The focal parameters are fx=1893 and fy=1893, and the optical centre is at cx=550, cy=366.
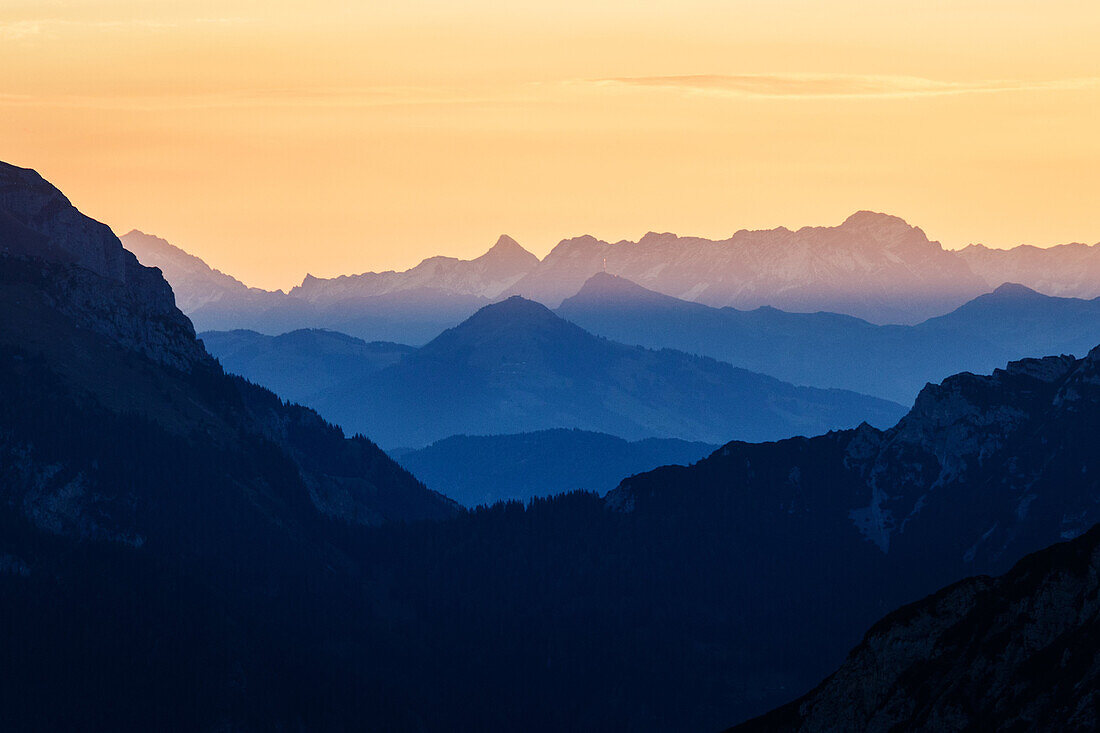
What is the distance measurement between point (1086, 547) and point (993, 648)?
11491 millimetres

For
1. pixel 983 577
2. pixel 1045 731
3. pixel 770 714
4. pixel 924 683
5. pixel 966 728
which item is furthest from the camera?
pixel 770 714

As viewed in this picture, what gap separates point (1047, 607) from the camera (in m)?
156

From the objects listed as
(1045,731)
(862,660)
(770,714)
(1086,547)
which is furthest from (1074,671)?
(770,714)

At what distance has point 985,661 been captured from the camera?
6127 inches

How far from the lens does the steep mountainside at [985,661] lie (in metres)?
145

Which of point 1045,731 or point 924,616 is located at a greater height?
point 924,616

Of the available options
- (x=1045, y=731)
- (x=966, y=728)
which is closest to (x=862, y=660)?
(x=966, y=728)

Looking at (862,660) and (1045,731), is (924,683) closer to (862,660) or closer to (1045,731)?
(862,660)

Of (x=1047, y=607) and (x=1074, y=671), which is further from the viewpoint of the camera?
(x=1047, y=607)

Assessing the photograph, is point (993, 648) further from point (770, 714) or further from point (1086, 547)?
point (770, 714)

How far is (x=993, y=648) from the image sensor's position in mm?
156500

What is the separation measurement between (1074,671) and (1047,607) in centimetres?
1345

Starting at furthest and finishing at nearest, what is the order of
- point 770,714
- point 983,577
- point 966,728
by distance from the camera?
point 770,714
point 983,577
point 966,728

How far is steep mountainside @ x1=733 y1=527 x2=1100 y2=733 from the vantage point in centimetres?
14475
